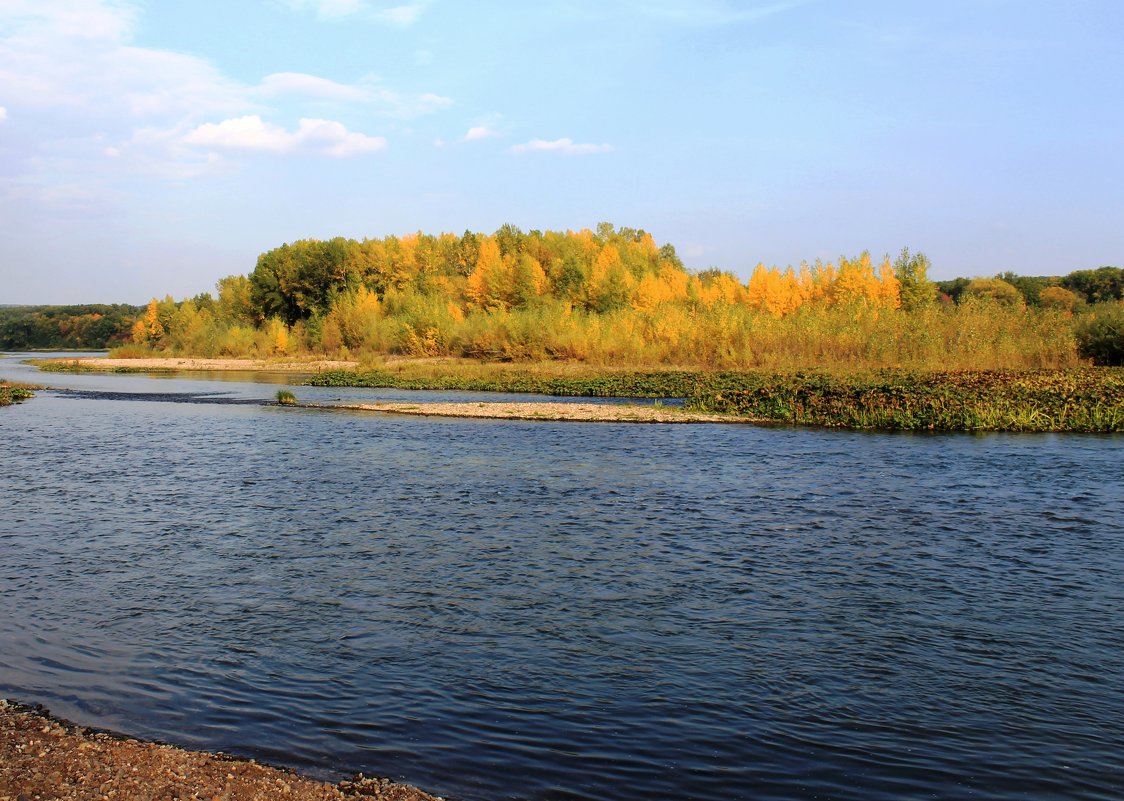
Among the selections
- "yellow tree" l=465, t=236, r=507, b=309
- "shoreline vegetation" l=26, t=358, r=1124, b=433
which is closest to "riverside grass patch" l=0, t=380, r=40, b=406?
"shoreline vegetation" l=26, t=358, r=1124, b=433

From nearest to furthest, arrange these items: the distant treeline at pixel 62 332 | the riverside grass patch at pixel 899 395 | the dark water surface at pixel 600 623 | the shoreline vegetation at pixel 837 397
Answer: the dark water surface at pixel 600 623, the riverside grass patch at pixel 899 395, the shoreline vegetation at pixel 837 397, the distant treeline at pixel 62 332

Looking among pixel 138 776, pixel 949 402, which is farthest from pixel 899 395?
pixel 138 776

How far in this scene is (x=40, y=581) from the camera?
12109 millimetres

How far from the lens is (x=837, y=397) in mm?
32625

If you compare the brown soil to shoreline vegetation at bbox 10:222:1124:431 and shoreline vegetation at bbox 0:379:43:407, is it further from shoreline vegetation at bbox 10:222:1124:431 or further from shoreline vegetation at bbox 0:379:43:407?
shoreline vegetation at bbox 0:379:43:407

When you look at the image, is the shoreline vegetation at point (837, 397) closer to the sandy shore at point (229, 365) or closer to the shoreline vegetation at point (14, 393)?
the shoreline vegetation at point (14, 393)

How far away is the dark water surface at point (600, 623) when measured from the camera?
23.7ft

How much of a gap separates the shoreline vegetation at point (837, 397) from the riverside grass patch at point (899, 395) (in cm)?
4

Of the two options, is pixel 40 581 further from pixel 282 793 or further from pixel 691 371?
pixel 691 371

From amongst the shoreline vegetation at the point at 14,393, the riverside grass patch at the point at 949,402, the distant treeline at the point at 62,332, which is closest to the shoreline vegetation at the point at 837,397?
the riverside grass patch at the point at 949,402

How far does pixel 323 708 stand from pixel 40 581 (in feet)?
20.9

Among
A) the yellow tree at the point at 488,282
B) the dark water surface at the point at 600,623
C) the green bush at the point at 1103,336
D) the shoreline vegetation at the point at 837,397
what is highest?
the yellow tree at the point at 488,282

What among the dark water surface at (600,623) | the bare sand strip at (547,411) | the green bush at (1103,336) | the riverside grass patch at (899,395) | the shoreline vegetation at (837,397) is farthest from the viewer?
the green bush at (1103,336)

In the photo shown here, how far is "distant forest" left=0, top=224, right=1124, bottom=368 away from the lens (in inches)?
1911
